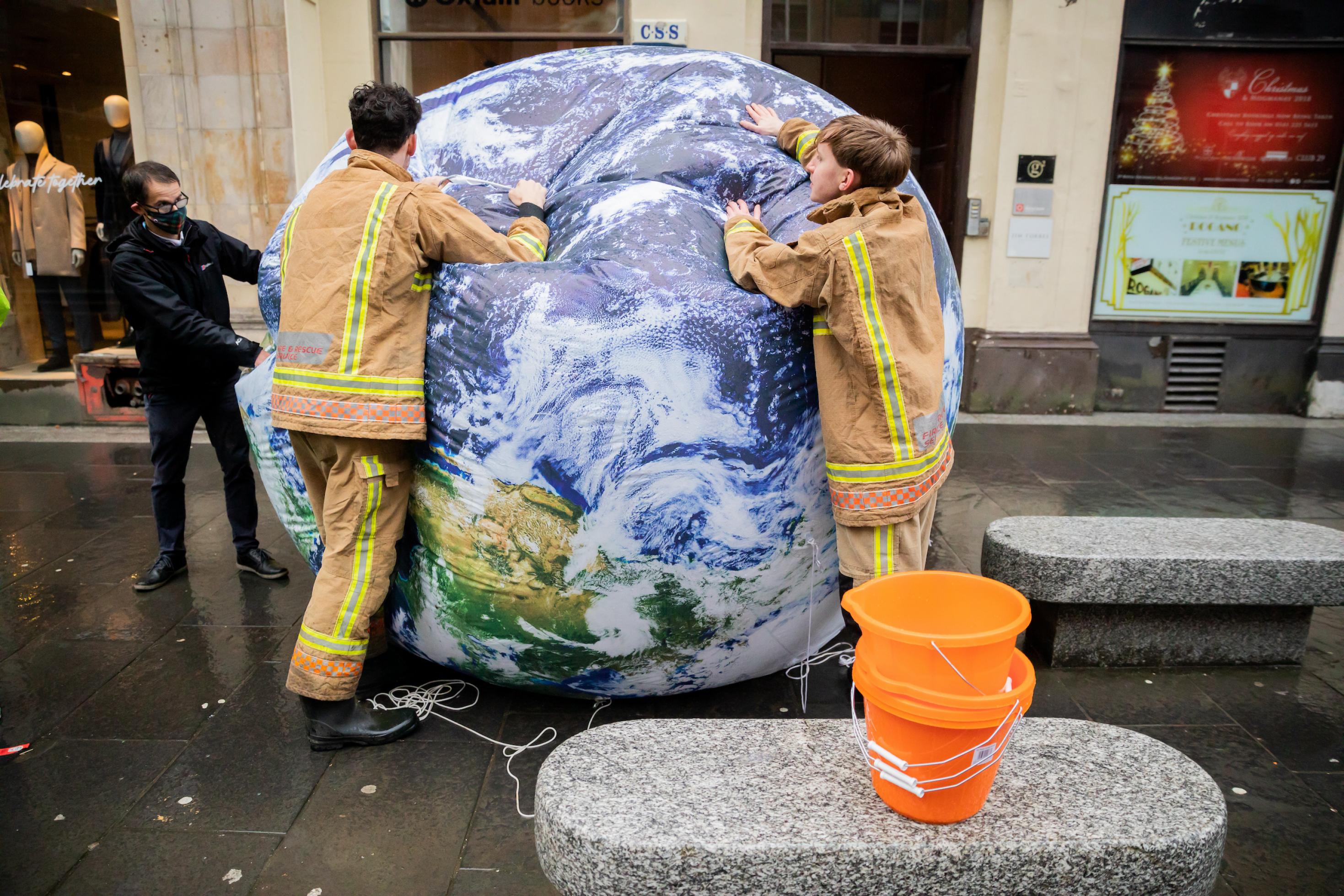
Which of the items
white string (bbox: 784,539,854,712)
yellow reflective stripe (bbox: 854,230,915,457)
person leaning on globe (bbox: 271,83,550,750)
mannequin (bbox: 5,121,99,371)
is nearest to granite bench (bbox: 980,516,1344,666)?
white string (bbox: 784,539,854,712)

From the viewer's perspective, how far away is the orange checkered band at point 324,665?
2.93 meters

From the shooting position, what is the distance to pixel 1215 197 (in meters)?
8.00

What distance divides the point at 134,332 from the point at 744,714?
3195mm

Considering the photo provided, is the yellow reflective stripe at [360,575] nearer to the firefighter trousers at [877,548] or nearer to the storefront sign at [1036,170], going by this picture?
the firefighter trousers at [877,548]

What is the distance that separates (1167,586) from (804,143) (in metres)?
2.14

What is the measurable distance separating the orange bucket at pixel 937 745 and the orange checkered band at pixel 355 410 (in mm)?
1480

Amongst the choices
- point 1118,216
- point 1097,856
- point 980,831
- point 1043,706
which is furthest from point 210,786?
point 1118,216

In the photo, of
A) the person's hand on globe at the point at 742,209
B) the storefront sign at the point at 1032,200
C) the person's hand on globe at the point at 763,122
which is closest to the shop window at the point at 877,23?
the storefront sign at the point at 1032,200

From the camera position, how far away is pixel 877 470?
107 inches

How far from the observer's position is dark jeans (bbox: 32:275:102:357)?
7.64m

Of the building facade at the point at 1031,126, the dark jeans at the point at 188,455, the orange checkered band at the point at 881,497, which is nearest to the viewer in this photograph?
the orange checkered band at the point at 881,497

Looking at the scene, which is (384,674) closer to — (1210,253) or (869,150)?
(869,150)

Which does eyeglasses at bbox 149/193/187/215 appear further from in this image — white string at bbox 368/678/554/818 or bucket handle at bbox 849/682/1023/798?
bucket handle at bbox 849/682/1023/798

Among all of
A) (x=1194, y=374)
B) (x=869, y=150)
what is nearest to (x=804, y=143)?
(x=869, y=150)
